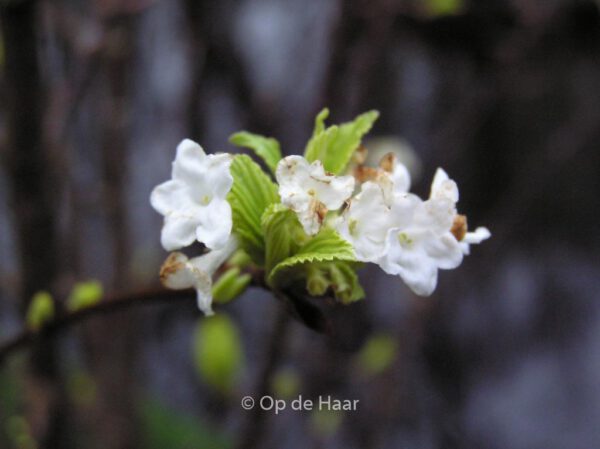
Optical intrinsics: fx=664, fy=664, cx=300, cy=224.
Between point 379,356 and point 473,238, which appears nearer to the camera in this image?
point 473,238

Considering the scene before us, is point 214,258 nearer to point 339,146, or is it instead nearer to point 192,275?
point 192,275

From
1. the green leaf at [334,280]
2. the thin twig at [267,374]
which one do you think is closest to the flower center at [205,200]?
the green leaf at [334,280]

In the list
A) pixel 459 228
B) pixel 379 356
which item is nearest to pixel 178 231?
pixel 459 228

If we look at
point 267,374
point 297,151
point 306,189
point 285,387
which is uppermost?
point 306,189

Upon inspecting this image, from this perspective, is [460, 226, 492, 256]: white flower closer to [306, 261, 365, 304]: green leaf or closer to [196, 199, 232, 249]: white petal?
[306, 261, 365, 304]: green leaf

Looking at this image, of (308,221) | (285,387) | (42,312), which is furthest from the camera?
(285,387)

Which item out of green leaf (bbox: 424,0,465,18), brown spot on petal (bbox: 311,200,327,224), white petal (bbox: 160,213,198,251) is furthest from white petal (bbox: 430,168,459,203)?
green leaf (bbox: 424,0,465,18)

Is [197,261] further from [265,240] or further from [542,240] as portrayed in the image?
[542,240]

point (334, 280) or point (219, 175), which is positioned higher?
point (219, 175)
